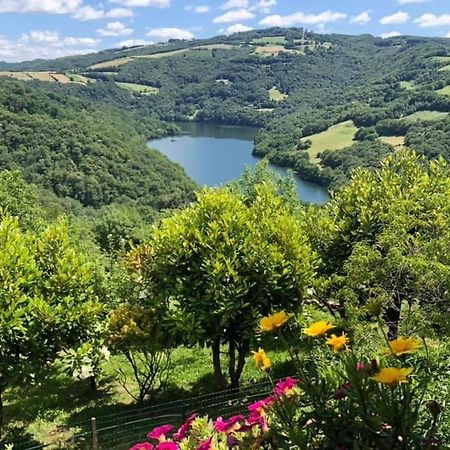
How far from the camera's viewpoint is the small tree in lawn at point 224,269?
8430mm

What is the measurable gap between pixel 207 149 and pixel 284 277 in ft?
434

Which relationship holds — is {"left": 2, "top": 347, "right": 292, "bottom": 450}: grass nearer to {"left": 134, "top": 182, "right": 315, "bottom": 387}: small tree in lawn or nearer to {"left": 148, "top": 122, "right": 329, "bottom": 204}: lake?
{"left": 134, "top": 182, "right": 315, "bottom": 387}: small tree in lawn

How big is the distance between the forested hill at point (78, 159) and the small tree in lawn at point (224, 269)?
68.4 m

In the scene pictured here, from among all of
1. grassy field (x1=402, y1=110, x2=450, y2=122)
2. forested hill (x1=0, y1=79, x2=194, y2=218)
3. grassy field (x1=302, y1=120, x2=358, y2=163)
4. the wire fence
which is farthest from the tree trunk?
grassy field (x1=402, y1=110, x2=450, y2=122)

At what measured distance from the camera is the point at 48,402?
35.7ft

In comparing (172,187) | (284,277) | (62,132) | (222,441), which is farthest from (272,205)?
(62,132)

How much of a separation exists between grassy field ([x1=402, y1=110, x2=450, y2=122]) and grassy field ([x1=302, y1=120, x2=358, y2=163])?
12.4m

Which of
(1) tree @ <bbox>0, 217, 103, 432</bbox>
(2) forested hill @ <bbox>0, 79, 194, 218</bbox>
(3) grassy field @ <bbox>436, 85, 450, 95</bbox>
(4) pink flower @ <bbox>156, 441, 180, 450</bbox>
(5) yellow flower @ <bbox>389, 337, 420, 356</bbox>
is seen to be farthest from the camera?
(3) grassy field @ <bbox>436, 85, 450, 95</bbox>

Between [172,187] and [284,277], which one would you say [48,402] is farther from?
[172,187]

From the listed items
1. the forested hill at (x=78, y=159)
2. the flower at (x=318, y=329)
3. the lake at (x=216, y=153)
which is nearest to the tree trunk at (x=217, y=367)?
the flower at (x=318, y=329)

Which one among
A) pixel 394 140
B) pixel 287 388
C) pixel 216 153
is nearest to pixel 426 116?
pixel 394 140

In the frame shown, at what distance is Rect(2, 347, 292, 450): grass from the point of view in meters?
9.20

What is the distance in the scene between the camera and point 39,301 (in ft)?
24.8

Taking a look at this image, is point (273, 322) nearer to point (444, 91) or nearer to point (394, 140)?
point (394, 140)
